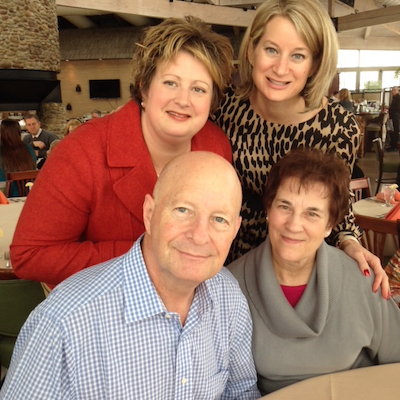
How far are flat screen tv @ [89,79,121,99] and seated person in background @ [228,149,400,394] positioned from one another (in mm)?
15420

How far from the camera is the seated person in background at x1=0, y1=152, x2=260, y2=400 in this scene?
3.41 feet

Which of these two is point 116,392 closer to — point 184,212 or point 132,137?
point 184,212

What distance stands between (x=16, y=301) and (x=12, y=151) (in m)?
3.57

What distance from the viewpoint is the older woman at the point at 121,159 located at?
1.32m

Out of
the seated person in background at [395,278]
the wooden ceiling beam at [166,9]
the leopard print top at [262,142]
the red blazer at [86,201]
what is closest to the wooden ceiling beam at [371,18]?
the wooden ceiling beam at [166,9]

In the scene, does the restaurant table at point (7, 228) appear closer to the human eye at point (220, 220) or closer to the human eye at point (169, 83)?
the human eye at point (169, 83)

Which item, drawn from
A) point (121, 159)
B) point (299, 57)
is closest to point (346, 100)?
point (299, 57)

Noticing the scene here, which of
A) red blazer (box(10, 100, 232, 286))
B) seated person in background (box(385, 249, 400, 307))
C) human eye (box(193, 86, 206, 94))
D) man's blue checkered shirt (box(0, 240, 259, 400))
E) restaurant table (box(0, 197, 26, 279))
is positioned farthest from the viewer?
restaurant table (box(0, 197, 26, 279))

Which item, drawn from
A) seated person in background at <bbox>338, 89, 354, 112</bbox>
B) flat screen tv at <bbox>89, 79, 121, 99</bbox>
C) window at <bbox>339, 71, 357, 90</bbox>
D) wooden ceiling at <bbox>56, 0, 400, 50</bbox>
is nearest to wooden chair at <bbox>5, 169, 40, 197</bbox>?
wooden ceiling at <bbox>56, 0, 400, 50</bbox>

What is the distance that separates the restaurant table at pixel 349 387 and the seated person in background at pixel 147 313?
238 mm

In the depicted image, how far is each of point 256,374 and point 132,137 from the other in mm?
837

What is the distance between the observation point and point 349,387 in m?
1.17

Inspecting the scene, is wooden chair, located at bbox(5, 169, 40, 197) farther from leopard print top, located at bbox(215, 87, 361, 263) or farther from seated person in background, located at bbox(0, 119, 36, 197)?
leopard print top, located at bbox(215, 87, 361, 263)

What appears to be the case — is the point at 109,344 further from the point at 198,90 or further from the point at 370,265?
the point at 370,265
